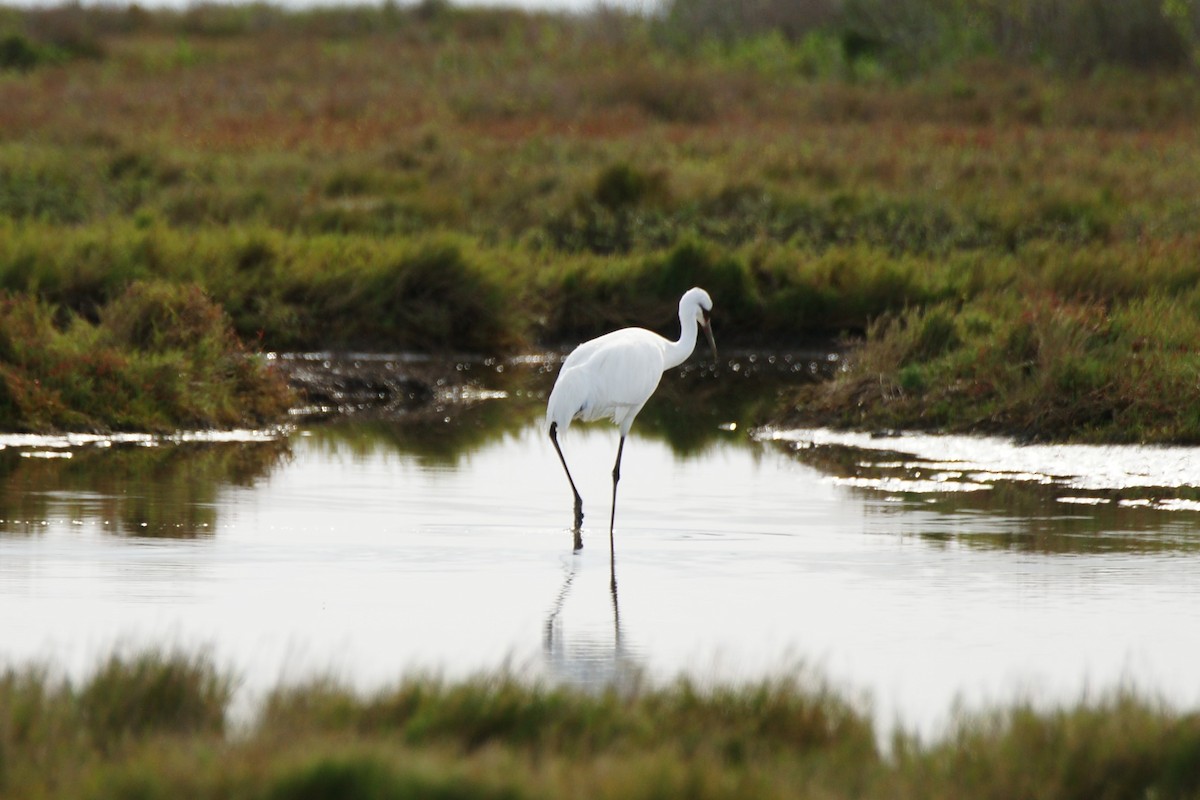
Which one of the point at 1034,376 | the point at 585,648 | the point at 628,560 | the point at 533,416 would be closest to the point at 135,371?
the point at 533,416

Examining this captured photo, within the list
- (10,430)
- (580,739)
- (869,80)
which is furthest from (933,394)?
(869,80)

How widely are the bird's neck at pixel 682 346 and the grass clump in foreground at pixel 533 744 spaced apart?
6061mm

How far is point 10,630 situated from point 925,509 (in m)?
5.33

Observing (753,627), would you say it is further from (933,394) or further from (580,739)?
(933,394)

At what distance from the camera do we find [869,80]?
43.0m

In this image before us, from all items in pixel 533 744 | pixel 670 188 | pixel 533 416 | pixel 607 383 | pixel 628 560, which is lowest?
pixel 533 744

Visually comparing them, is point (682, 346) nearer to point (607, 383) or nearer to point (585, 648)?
point (607, 383)

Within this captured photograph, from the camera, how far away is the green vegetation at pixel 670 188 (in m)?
18.0

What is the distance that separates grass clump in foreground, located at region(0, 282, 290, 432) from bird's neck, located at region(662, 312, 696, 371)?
3.67m

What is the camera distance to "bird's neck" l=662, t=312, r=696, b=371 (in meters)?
12.3

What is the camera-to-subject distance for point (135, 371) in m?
14.1

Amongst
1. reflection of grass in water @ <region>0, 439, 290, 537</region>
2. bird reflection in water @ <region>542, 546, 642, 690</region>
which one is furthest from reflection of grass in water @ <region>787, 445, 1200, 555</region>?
reflection of grass in water @ <region>0, 439, 290, 537</region>

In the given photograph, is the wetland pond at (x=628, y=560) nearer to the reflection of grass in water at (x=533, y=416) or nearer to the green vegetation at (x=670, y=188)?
the reflection of grass in water at (x=533, y=416)

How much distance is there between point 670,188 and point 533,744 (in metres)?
19.9
